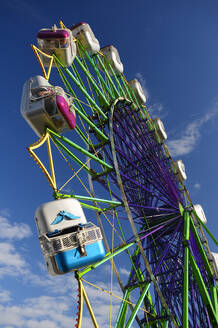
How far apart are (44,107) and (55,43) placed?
3.09 meters

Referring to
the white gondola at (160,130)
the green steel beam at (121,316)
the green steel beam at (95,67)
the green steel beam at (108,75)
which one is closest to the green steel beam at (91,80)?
the green steel beam at (95,67)

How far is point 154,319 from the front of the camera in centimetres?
1220

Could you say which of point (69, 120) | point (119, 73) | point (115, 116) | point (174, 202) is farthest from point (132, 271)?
point (119, 73)

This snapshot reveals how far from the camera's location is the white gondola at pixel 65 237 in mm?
6387

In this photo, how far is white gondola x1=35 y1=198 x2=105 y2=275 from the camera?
251 inches

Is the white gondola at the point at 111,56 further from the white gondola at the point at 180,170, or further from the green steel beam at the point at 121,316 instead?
the green steel beam at the point at 121,316

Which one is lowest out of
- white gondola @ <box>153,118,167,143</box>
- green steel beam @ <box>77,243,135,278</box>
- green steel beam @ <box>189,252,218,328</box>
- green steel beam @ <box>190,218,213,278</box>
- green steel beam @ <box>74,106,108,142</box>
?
green steel beam @ <box>189,252,218,328</box>

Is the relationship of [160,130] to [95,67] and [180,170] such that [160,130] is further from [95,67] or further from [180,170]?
[95,67]

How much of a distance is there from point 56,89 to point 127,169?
5.14 metres

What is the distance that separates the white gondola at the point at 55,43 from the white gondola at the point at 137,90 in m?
6.83

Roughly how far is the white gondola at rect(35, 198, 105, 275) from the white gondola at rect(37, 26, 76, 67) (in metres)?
5.02

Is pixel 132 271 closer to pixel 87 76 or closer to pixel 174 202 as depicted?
pixel 174 202

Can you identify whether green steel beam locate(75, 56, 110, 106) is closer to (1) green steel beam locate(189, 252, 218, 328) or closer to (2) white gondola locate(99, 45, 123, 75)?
(2) white gondola locate(99, 45, 123, 75)

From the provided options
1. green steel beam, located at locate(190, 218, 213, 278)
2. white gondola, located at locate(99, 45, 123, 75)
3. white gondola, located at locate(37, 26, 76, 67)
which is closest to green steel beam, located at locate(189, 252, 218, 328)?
green steel beam, located at locate(190, 218, 213, 278)
